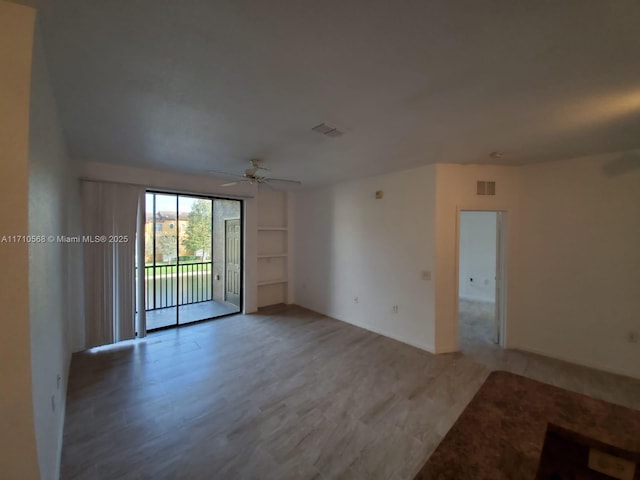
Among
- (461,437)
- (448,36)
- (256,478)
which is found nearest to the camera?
(461,437)

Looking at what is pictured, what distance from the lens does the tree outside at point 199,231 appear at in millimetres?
5223

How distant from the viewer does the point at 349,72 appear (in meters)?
1.50

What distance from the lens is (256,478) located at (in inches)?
66.7

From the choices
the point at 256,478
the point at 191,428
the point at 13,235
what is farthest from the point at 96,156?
the point at 256,478

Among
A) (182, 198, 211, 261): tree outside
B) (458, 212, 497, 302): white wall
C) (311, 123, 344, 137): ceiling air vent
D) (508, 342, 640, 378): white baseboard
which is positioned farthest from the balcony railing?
(458, 212, 497, 302): white wall

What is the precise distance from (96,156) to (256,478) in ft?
13.1

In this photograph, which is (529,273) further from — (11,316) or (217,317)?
(217,317)

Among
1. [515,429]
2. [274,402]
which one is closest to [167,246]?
[274,402]

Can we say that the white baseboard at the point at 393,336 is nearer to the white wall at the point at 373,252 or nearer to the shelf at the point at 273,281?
the white wall at the point at 373,252

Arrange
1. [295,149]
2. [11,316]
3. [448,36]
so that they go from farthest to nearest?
1. [295,149]
2. [448,36]
3. [11,316]

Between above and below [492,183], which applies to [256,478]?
below

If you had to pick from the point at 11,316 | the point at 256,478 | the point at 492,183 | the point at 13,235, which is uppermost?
Answer: the point at 492,183

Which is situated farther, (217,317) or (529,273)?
(217,317)

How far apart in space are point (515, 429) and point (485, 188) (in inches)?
134
